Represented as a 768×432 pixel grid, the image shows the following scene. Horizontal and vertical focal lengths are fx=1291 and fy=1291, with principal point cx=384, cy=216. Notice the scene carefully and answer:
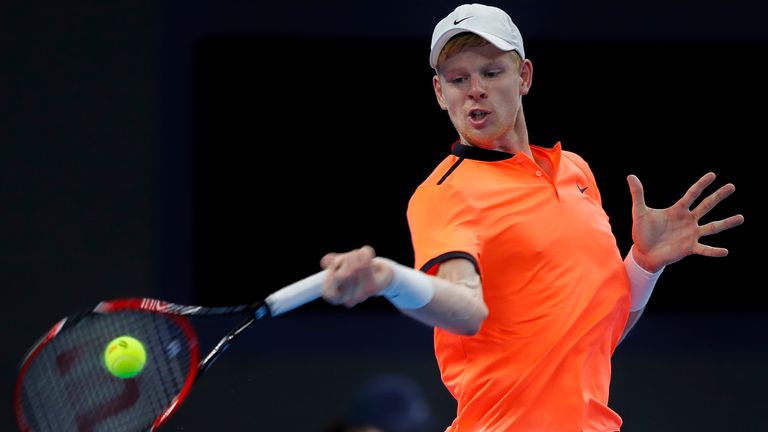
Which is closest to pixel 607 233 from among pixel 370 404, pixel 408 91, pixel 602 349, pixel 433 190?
pixel 602 349

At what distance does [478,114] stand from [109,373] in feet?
3.20

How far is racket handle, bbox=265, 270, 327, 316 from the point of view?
2.35 m

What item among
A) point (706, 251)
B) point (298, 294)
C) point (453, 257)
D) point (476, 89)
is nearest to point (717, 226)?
point (706, 251)

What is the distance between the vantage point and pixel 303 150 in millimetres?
5258

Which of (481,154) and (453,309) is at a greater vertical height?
(481,154)

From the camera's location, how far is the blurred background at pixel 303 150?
5.20 m

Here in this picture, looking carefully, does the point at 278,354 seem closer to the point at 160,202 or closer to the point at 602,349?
the point at 160,202

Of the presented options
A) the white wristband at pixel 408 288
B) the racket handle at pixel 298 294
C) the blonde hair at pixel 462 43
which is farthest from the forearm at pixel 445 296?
the blonde hair at pixel 462 43

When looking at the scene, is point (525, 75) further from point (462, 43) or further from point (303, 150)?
point (303, 150)

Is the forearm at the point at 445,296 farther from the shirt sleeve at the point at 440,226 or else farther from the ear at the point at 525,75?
the ear at the point at 525,75

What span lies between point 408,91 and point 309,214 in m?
0.64

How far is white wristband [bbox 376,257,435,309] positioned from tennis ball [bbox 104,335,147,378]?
2.37 feet

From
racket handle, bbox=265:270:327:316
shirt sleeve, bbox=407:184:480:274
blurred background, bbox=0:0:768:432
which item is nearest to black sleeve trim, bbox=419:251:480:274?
shirt sleeve, bbox=407:184:480:274

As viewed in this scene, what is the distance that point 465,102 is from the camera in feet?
9.05
